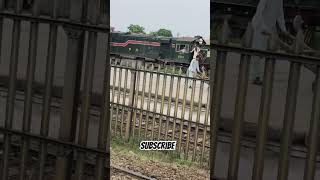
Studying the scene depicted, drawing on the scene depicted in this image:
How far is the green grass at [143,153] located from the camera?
7.09ft

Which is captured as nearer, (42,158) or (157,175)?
(157,175)

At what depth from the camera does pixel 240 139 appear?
212 cm

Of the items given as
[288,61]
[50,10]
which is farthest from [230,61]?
[50,10]

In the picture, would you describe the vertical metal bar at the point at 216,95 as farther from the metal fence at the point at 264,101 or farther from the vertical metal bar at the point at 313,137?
the vertical metal bar at the point at 313,137

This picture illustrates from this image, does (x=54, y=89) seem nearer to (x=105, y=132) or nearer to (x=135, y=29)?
(x=105, y=132)

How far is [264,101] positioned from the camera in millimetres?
2051

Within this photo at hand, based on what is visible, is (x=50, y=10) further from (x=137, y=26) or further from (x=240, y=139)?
(x=240, y=139)

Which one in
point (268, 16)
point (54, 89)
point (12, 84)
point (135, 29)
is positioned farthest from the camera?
point (12, 84)

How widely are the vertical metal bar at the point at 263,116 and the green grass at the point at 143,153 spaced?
0.27 m

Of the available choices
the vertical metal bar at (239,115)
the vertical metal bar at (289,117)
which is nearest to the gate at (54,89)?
the vertical metal bar at (239,115)

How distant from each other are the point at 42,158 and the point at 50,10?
30.9 inches

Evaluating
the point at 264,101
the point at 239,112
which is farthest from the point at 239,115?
the point at 264,101

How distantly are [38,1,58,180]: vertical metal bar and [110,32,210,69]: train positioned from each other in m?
0.37

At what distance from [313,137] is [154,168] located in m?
0.76
